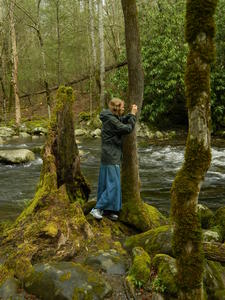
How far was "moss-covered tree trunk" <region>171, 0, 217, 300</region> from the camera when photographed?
2.29 metres

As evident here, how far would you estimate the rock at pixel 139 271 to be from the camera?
3539 mm

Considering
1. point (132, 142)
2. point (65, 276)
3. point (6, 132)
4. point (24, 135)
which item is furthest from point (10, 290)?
point (6, 132)

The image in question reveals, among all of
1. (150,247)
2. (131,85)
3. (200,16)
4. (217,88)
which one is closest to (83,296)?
(150,247)

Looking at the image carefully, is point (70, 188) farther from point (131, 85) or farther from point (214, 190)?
point (214, 190)

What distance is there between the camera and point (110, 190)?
16.7 ft

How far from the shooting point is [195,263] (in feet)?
8.20

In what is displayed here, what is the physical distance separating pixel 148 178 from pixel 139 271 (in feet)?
22.8

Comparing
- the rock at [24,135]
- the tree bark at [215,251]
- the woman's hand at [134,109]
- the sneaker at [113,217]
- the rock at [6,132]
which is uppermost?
the woman's hand at [134,109]

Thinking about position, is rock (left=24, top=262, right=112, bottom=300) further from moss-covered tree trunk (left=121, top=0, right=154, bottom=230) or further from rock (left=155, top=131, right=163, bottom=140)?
rock (left=155, top=131, right=163, bottom=140)

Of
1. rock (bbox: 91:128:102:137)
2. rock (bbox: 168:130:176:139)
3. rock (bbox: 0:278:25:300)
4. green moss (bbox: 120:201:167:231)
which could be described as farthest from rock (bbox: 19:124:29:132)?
rock (bbox: 0:278:25:300)

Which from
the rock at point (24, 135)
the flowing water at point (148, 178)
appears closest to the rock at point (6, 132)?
the rock at point (24, 135)

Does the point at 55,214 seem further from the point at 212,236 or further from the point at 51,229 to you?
the point at 212,236

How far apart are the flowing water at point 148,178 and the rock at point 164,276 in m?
3.67

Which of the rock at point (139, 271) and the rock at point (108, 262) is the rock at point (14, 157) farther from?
the rock at point (139, 271)
